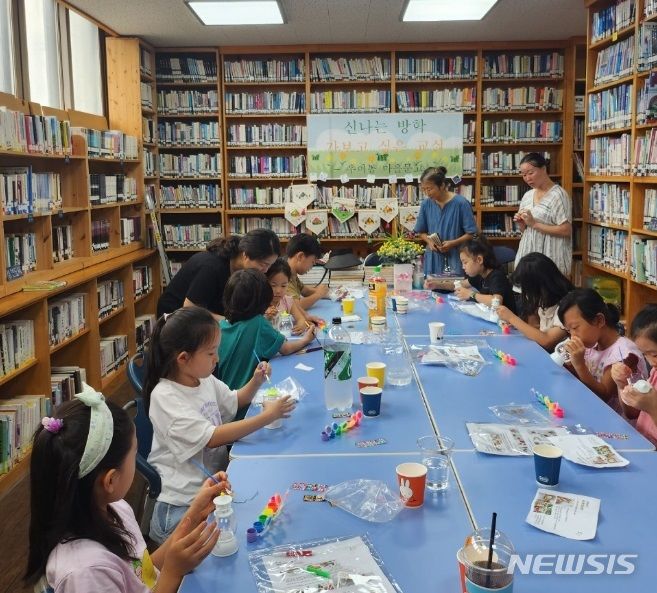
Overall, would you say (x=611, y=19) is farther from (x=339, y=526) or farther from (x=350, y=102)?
(x=339, y=526)

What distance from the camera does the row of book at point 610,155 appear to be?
4711 millimetres

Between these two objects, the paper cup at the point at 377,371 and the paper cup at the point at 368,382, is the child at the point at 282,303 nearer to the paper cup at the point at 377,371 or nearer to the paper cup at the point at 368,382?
the paper cup at the point at 377,371

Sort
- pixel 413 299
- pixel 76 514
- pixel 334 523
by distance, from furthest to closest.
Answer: pixel 413 299, pixel 334 523, pixel 76 514

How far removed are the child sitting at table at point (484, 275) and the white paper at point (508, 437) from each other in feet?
6.66

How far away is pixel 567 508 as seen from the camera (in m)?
1.52

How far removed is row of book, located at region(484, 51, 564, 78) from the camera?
21.4 ft

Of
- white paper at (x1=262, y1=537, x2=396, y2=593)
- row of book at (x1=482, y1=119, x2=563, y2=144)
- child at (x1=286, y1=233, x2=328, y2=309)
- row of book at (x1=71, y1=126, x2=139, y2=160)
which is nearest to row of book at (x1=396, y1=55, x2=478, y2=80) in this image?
row of book at (x1=482, y1=119, x2=563, y2=144)

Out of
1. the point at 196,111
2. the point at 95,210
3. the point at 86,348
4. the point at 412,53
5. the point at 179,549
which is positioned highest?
the point at 412,53

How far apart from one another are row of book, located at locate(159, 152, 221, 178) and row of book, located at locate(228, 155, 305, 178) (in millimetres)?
176

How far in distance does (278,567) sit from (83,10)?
5.05m

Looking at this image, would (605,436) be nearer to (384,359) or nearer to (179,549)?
(384,359)

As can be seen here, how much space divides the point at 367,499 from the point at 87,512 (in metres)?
0.64

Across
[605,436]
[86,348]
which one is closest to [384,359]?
[605,436]

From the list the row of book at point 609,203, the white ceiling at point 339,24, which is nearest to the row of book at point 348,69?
the white ceiling at point 339,24
